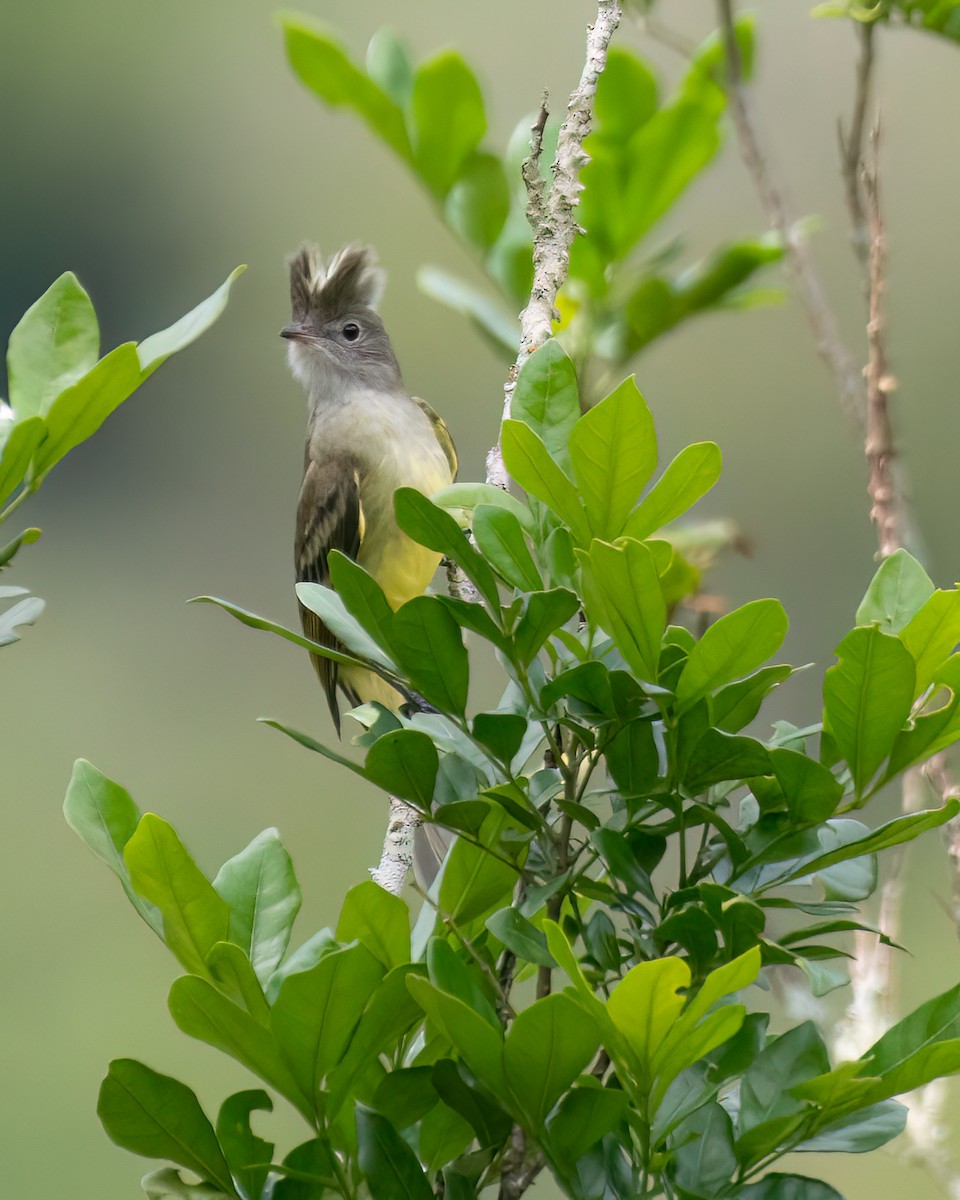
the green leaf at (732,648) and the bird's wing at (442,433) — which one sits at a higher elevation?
the bird's wing at (442,433)

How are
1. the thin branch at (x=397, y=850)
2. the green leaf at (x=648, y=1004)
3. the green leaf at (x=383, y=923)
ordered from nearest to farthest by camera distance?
the green leaf at (x=648, y=1004)
the green leaf at (x=383, y=923)
the thin branch at (x=397, y=850)

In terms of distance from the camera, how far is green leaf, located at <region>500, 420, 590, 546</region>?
617 millimetres

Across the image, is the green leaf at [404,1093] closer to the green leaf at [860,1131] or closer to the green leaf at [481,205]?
the green leaf at [860,1131]

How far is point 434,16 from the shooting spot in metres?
6.99

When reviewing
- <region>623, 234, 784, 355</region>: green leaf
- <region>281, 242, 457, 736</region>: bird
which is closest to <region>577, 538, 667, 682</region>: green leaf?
<region>623, 234, 784, 355</region>: green leaf

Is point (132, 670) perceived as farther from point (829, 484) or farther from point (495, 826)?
point (495, 826)

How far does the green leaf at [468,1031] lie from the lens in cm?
54

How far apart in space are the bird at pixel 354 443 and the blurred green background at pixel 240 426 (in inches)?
66.1

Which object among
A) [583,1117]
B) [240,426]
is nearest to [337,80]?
[583,1117]

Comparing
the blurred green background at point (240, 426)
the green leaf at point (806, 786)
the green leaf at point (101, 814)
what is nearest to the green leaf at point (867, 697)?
the green leaf at point (806, 786)

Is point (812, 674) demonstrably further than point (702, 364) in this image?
No

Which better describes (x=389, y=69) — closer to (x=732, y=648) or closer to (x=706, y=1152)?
(x=732, y=648)

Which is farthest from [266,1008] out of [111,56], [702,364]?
[111,56]

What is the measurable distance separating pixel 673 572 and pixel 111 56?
24.1ft
